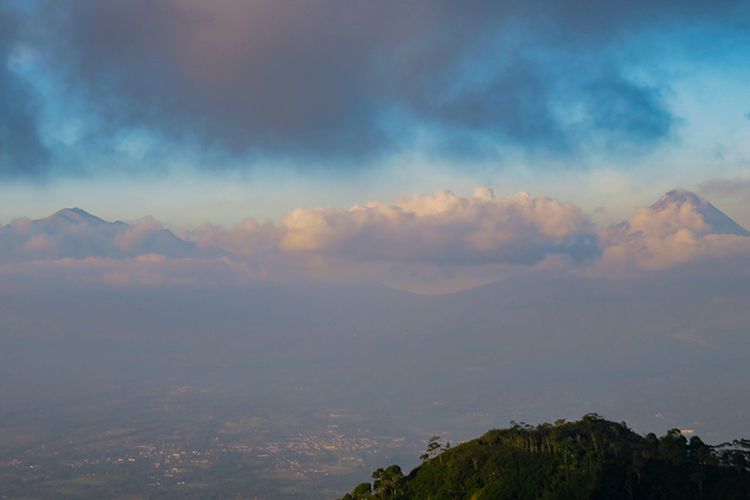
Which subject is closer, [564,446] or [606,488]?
[606,488]

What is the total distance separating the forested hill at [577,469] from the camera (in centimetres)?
8156

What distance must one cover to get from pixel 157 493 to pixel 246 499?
968 inches

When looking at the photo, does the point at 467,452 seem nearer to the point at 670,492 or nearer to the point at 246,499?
the point at 670,492

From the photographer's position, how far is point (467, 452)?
9600 centimetres

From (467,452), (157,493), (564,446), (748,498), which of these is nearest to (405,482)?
(467,452)

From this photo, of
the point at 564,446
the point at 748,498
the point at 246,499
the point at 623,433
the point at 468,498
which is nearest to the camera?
the point at 748,498

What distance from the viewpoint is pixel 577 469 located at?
276 feet

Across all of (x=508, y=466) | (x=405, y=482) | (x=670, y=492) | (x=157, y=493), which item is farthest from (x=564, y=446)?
(x=157, y=493)

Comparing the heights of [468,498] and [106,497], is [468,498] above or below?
above

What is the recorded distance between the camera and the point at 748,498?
77625 mm

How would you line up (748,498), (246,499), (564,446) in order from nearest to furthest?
1. (748,498)
2. (564,446)
3. (246,499)

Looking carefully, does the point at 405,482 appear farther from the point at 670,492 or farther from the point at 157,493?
the point at 157,493

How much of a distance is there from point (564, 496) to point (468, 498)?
1120 centimetres

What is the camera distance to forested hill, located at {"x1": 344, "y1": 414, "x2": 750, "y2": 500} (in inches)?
3211
